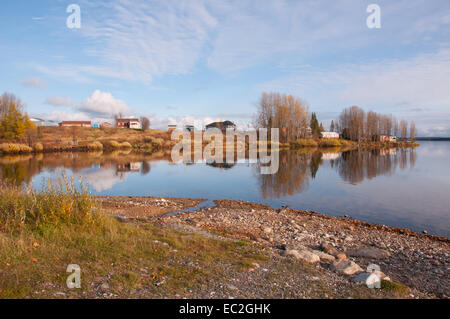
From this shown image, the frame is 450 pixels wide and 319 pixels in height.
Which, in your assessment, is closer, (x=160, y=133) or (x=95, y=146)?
(x=95, y=146)

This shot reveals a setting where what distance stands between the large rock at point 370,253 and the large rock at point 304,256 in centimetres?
197

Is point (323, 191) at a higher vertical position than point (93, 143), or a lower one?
lower

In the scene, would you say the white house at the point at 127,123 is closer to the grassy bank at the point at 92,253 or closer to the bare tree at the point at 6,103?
the bare tree at the point at 6,103

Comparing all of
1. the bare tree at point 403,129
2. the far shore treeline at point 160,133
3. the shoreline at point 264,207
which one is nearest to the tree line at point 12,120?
the far shore treeline at point 160,133

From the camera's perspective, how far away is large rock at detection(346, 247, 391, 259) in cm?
820

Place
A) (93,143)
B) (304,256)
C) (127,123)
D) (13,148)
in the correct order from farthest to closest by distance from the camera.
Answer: (127,123), (93,143), (13,148), (304,256)

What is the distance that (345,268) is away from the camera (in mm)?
6375

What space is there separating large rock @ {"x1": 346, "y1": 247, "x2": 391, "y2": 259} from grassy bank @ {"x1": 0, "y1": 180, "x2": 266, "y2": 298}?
3.43 meters

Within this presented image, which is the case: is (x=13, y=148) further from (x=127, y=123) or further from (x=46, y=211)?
(x=127, y=123)

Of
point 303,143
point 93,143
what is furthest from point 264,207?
point 303,143

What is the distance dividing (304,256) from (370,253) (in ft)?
8.67

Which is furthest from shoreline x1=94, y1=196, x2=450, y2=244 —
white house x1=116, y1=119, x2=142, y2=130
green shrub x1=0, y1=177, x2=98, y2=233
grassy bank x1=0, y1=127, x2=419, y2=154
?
white house x1=116, y1=119, x2=142, y2=130

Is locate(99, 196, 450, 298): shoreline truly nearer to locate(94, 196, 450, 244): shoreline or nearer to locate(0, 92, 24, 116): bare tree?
locate(94, 196, 450, 244): shoreline
